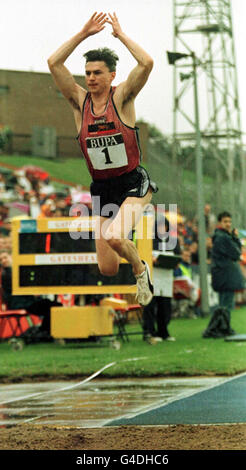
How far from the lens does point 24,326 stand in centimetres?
1627

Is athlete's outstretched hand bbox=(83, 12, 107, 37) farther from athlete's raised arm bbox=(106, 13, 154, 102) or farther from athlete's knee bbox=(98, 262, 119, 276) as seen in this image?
athlete's knee bbox=(98, 262, 119, 276)

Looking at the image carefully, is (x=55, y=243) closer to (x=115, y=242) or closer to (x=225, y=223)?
(x=225, y=223)

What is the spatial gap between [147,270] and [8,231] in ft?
30.5

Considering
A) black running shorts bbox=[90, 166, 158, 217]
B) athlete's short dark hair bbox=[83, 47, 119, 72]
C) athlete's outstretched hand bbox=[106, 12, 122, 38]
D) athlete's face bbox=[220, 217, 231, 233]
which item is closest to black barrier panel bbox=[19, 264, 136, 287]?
black running shorts bbox=[90, 166, 158, 217]

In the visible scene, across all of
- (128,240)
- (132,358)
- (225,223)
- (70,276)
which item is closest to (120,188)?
(128,240)

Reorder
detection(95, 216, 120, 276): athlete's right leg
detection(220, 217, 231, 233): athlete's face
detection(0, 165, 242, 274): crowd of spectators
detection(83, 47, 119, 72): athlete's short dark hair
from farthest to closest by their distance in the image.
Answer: detection(0, 165, 242, 274): crowd of spectators → detection(220, 217, 231, 233): athlete's face → detection(83, 47, 119, 72): athlete's short dark hair → detection(95, 216, 120, 276): athlete's right leg

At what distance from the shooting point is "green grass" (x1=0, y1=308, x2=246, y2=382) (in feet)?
40.6

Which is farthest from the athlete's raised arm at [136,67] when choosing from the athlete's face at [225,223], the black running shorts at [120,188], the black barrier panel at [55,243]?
the athlete's face at [225,223]

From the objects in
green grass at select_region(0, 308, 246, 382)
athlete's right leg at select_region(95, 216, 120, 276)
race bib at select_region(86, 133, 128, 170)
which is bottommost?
green grass at select_region(0, 308, 246, 382)

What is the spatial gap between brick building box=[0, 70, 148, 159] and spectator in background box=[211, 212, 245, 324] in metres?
2.79

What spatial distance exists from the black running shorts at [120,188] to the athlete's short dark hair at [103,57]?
707mm

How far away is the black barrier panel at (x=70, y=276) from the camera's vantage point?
30.9 feet

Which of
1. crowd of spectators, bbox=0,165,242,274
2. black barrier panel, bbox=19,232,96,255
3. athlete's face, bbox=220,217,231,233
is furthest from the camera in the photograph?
crowd of spectators, bbox=0,165,242,274
